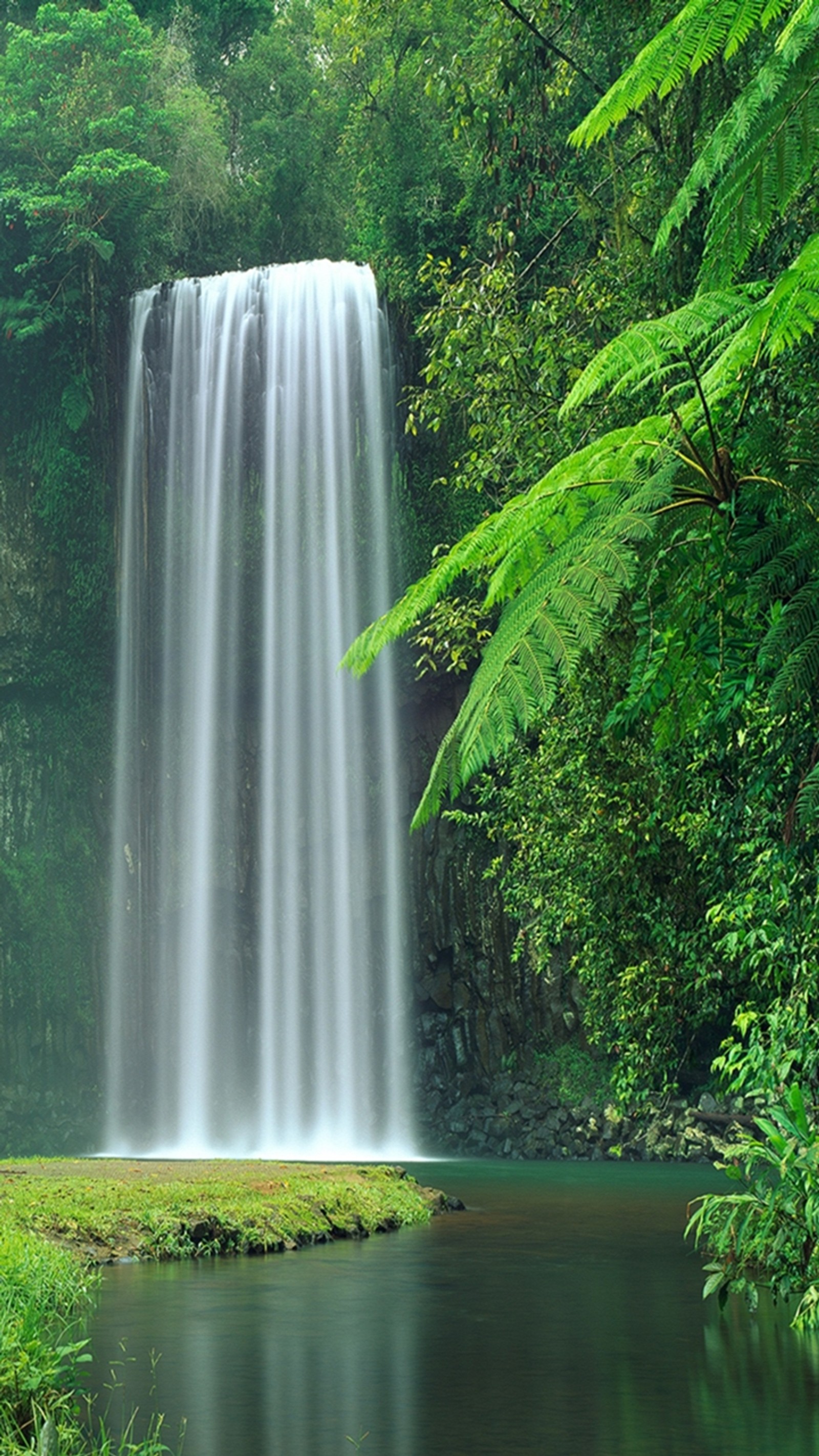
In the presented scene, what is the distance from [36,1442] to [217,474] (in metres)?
20.6

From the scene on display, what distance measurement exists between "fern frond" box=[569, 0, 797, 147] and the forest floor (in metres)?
7.02

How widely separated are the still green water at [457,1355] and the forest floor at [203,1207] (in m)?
0.37

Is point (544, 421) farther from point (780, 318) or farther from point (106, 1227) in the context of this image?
point (780, 318)

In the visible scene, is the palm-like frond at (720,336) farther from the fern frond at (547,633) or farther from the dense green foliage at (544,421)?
the fern frond at (547,633)

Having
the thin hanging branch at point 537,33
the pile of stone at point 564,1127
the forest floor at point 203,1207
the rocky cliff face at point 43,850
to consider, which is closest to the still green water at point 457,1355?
the forest floor at point 203,1207

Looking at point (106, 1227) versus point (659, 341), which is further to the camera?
point (106, 1227)

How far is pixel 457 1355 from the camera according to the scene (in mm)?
6617

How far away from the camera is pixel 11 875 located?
24625 mm

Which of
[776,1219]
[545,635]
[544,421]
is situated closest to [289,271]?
[544,421]

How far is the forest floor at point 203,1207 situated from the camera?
9.50 meters

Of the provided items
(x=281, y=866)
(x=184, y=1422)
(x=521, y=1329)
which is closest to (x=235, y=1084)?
(x=281, y=866)

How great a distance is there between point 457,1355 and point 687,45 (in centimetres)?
520

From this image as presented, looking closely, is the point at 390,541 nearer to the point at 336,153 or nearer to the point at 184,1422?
the point at 336,153

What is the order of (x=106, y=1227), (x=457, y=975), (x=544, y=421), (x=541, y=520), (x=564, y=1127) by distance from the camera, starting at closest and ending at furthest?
(x=541, y=520)
(x=106, y=1227)
(x=544, y=421)
(x=564, y=1127)
(x=457, y=975)
